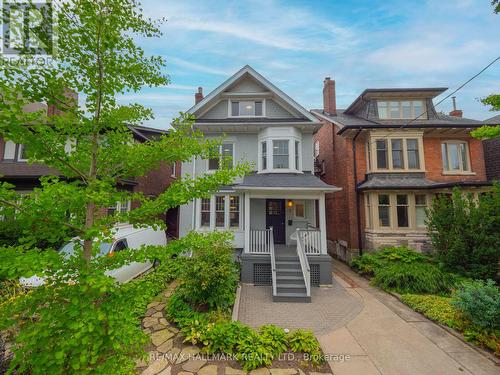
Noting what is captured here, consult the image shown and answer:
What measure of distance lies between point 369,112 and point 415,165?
14.8 ft

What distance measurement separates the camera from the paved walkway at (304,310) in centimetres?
621

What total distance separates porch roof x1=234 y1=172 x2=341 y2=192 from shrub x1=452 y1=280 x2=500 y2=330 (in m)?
5.17

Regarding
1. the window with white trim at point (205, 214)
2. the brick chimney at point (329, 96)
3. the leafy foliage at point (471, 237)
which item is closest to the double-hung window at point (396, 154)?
the leafy foliage at point (471, 237)

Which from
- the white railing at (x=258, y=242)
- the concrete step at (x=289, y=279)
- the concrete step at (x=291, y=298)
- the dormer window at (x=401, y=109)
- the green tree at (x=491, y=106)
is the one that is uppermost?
the dormer window at (x=401, y=109)

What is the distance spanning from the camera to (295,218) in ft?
39.0

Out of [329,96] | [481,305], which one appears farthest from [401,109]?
[481,305]

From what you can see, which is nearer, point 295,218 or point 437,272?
point 437,272

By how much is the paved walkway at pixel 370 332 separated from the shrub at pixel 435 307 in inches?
10.6

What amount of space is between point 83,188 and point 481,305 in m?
9.46

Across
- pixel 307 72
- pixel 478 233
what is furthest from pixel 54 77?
pixel 307 72

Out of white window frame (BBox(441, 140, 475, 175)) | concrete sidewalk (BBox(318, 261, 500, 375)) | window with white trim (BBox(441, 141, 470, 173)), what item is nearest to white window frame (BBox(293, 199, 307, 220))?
concrete sidewalk (BBox(318, 261, 500, 375))

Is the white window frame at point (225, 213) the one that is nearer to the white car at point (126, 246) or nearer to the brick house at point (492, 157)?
the white car at point (126, 246)

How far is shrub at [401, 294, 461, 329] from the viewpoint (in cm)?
611

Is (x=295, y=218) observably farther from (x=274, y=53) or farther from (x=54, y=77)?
(x=274, y=53)
